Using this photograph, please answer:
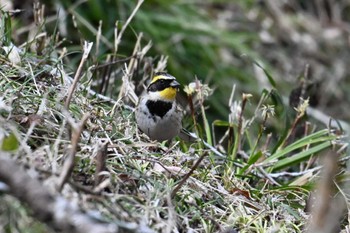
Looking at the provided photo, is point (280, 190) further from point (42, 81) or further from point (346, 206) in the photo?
point (42, 81)

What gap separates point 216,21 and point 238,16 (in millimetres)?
467

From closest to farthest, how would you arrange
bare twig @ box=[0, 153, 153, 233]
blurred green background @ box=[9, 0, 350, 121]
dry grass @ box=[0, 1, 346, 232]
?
Result: bare twig @ box=[0, 153, 153, 233] < dry grass @ box=[0, 1, 346, 232] < blurred green background @ box=[9, 0, 350, 121]

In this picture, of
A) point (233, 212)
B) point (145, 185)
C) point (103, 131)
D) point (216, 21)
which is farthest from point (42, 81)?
point (216, 21)

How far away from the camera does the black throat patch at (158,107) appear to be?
4191 millimetres

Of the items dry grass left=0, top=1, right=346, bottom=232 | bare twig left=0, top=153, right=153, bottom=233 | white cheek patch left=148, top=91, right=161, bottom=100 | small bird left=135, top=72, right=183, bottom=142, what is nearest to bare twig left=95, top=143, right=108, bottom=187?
dry grass left=0, top=1, right=346, bottom=232

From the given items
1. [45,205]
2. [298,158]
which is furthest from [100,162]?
[298,158]

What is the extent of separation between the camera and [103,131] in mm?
3500

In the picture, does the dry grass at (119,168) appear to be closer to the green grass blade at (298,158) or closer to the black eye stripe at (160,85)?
the green grass blade at (298,158)

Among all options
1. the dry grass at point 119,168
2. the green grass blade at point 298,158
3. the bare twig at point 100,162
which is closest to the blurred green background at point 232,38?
the dry grass at point 119,168

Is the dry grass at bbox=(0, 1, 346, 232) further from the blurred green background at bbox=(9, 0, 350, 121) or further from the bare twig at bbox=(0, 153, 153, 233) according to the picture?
the blurred green background at bbox=(9, 0, 350, 121)

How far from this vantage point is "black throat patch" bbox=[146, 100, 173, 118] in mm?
4191

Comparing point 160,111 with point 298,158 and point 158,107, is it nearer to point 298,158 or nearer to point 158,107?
point 158,107

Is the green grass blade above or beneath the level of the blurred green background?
above

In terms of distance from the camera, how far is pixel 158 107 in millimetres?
4238
